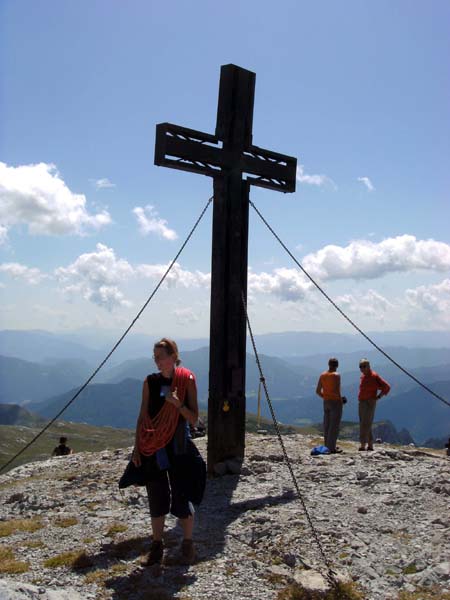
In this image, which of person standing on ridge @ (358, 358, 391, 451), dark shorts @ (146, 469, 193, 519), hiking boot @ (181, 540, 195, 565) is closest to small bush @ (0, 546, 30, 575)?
dark shorts @ (146, 469, 193, 519)

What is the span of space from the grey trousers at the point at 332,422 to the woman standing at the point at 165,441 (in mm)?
8110

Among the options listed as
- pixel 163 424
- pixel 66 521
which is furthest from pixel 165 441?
pixel 66 521

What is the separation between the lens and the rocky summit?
643cm

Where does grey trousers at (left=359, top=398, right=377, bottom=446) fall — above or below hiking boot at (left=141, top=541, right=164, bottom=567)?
above

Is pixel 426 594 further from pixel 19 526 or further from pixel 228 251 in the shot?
pixel 228 251

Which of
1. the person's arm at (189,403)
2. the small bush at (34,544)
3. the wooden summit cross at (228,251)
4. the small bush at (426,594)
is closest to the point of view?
the small bush at (426,594)

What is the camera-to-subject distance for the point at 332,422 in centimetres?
1460

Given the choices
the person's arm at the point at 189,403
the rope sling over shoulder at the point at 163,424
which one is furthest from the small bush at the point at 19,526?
the person's arm at the point at 189,403

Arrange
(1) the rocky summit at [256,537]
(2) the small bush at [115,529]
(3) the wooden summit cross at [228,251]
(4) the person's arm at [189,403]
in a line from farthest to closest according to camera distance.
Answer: (3) the wooden summit cross at [228,251] → (2) the small bush at [115,529] → (4) the person's arm at [189,403] → (1) the rocky summit at [256,537]

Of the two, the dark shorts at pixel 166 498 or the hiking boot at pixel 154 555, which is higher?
the dark shorts at pixel 166 498

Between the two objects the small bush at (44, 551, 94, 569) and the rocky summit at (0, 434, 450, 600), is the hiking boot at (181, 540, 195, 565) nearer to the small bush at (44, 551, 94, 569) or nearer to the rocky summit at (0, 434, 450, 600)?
the rocky summit at (0, 434, 450, 600)

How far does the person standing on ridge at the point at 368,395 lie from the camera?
15438 mm

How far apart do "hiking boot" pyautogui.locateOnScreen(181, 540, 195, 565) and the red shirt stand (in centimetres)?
947

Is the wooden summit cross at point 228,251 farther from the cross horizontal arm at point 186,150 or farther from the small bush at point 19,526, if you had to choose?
the small bush at point 19,526
